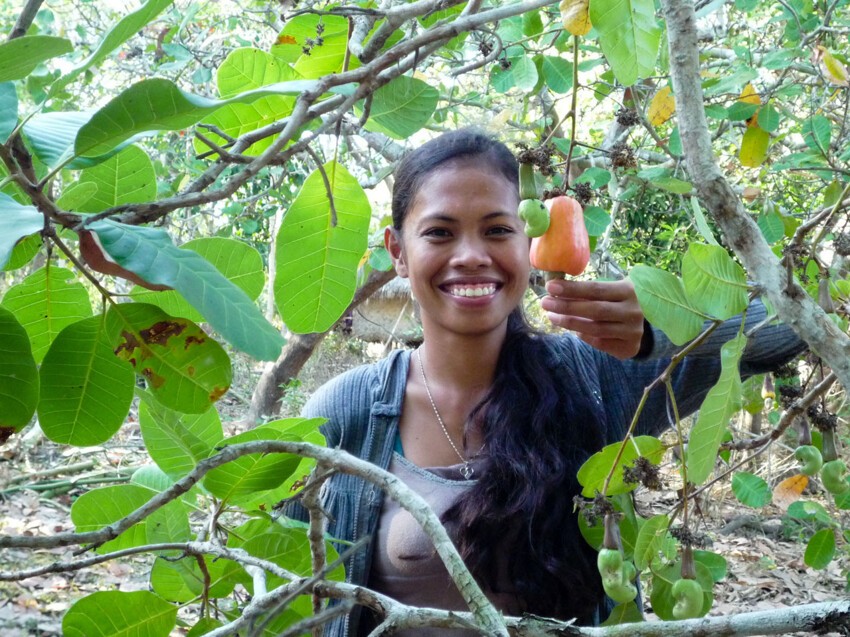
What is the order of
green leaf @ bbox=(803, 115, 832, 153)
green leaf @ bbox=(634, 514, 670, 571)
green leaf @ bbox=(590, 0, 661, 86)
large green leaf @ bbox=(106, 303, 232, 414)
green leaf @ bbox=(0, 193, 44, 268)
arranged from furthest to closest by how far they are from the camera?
green leaf @ bbox=(803, 115, 832, 153) → green leaf @ bbox=(634, 514, 670, 571) → green leaf @ bbox=(590, 0, 661, 86) → large green leaf @ bbox=(106, 303, 232, 414) → green leaf @ bbox=(0, 193, 44, 268)

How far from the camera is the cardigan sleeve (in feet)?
4.17

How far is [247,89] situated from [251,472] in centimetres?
43

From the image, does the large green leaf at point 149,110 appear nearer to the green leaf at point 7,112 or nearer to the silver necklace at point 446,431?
the green leaf at point 7,112

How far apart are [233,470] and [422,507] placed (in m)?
0.29

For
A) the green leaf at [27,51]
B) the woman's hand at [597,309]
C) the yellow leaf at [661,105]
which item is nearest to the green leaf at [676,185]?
the woman's hand at [597,309]

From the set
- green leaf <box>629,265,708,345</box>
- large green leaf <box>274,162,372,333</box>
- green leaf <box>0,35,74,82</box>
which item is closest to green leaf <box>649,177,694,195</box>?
green leaf <box>629,265,708,345</box>

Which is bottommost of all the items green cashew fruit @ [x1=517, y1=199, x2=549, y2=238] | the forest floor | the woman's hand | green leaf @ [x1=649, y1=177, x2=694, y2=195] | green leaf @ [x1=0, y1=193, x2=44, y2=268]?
the forest floor

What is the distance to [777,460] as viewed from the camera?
14.4ft

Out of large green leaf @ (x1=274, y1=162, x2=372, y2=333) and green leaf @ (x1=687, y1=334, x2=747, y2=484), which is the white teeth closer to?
large green leaf @ (x1=274, y1=162, x2=372, y2=333)

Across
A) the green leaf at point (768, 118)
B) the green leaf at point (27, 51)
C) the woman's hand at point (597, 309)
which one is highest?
the green leaf at point (768, 118)

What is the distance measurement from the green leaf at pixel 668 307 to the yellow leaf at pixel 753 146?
1065 mm

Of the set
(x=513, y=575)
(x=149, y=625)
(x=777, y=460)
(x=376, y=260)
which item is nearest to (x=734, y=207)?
(x=149, y=625)

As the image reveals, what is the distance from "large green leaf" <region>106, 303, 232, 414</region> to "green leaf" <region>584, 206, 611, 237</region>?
109cm

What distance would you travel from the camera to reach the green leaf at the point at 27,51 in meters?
0.57
